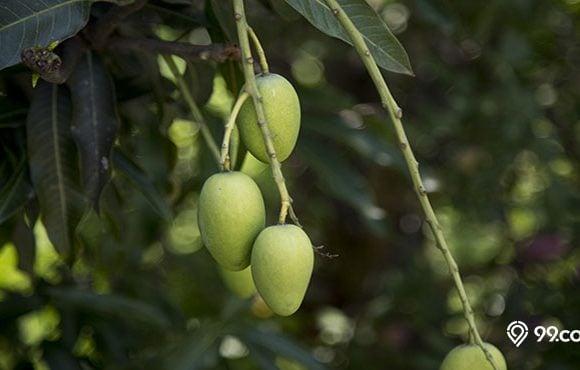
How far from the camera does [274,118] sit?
0.63 meters

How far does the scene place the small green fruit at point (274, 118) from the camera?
632 mm

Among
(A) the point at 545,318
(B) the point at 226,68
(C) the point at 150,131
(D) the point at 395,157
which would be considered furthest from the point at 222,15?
(A) the point at 545,318

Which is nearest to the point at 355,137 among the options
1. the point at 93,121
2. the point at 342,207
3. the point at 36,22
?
the point at 93,121

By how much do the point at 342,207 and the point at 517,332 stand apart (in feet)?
2.26

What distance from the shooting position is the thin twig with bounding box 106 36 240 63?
2.44 feet

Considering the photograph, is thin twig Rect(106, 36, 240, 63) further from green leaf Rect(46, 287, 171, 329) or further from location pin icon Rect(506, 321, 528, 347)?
location pin icon Rect(506, 321, 528, 347)

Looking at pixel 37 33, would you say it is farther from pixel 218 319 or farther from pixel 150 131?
pixel 218 319

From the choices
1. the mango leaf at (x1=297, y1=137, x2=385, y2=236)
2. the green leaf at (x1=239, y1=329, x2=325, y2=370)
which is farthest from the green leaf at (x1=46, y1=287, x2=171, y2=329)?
the mango leaf at (x1=297, y1=137, x2=385, y2=236)

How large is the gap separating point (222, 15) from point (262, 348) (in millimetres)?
510

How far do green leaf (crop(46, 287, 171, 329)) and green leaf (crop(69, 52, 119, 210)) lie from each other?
1.23 feet

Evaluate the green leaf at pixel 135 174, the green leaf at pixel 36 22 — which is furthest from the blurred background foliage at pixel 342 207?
the green leaf at pixel 36 22

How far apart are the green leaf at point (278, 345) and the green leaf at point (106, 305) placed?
0.11m

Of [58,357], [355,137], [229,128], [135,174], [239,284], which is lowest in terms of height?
[239,284]

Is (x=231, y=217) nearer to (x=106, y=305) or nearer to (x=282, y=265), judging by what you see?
(x=282, y=265)
